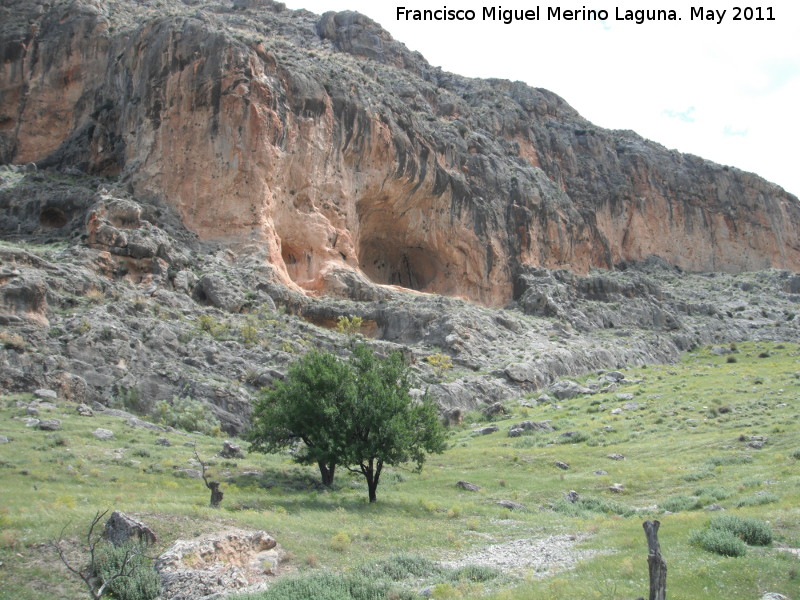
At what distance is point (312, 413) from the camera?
23.3m

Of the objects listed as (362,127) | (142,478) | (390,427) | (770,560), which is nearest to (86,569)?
(142,478)

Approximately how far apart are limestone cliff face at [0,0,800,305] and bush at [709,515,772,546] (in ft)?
Result: 116

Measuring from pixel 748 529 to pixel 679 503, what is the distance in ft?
21.1

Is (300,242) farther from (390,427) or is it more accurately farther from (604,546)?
(604,546)

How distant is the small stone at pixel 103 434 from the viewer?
23420mm

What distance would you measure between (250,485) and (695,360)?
48.8 meters

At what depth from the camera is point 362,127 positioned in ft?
182

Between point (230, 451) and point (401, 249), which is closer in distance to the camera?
point (230, 451)

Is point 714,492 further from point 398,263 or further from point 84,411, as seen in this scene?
point 398,263

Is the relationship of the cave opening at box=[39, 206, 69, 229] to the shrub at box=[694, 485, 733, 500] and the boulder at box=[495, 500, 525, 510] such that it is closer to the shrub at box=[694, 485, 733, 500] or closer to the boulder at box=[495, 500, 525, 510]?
the boulder at box=[495, 500, 525, 510]

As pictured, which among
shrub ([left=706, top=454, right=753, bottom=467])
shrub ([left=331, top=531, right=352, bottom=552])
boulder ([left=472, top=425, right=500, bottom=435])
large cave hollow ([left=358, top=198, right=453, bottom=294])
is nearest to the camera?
shrub ([left=331, top=531, right=352, bottom=552])

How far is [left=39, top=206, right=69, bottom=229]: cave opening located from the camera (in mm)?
45891

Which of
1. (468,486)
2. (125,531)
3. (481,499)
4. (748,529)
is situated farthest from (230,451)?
(748,529)

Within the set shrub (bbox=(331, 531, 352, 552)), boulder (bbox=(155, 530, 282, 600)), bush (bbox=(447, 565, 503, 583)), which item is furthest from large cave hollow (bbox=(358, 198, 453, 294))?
bush (bbox=(447, 565, 503, 583))
